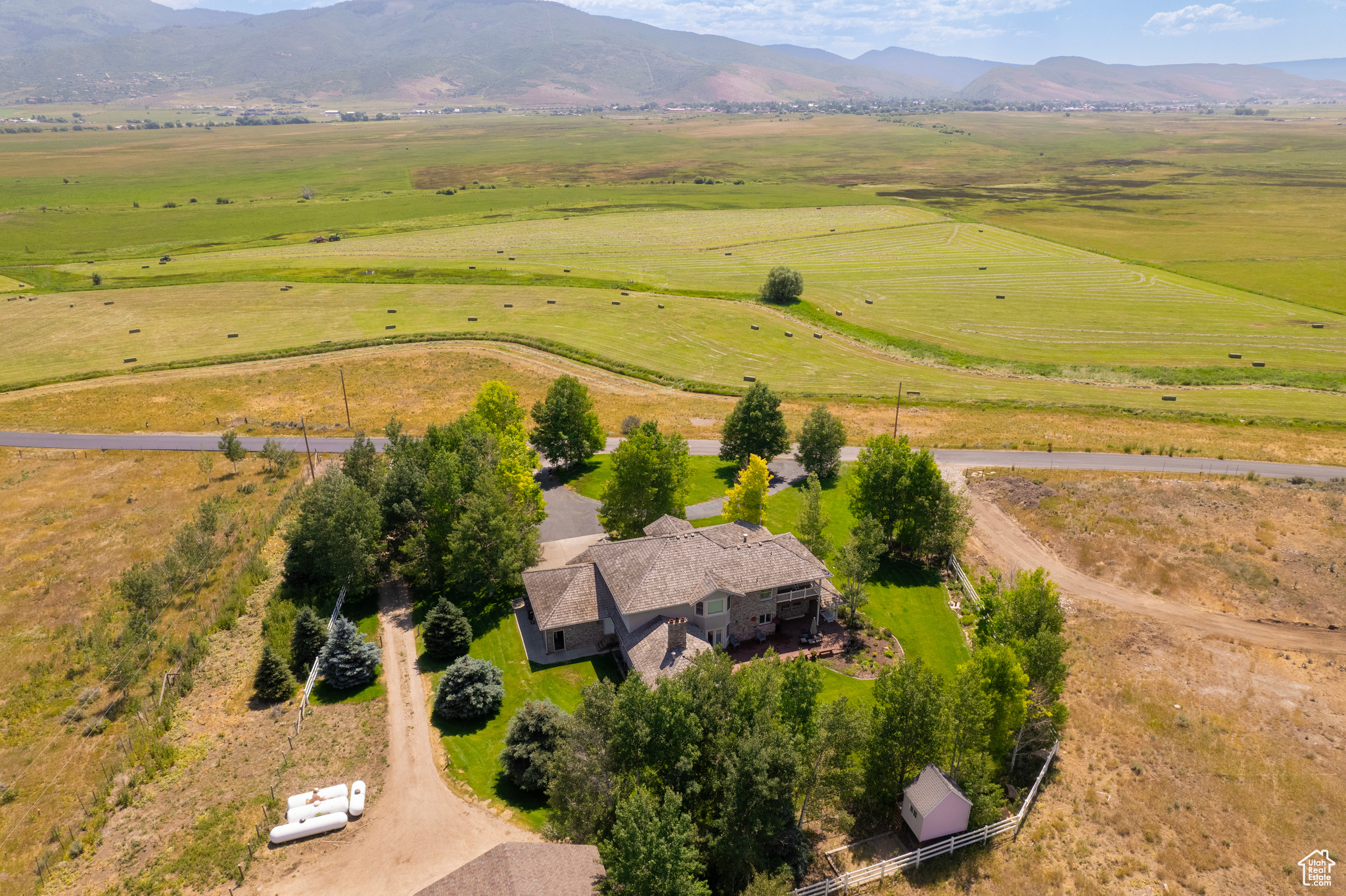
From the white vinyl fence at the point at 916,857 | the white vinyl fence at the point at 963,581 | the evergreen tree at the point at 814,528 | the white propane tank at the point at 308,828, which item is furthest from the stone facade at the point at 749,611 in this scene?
the white propane tank at the point at 308,828

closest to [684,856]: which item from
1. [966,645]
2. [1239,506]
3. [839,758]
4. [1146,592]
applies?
[839,758]

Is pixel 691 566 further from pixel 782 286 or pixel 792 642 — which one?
pixel 782 286

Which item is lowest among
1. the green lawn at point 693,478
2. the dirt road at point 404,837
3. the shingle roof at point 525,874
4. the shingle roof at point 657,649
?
the dirt road at point 404,837

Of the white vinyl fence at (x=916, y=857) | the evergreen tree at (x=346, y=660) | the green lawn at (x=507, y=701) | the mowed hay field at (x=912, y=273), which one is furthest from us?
the mowed hay field at (x=912, y=273)

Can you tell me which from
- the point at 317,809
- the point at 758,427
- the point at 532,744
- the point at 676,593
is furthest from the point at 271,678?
the point at 758,427

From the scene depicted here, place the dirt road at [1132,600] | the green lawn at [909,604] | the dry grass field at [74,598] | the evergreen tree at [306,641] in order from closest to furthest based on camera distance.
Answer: the dry grass field at [74,598] → the evergreen tree at [306,641] → the dirt road at [1132,600] → the green lawn at [909,604]

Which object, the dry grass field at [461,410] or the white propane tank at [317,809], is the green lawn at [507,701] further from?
the dry grass field at [461,410]

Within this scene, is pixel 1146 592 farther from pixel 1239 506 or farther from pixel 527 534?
pixel 527 534

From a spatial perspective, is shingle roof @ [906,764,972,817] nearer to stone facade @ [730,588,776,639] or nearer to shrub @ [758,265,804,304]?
stone facade @ [730,588,776,639]
